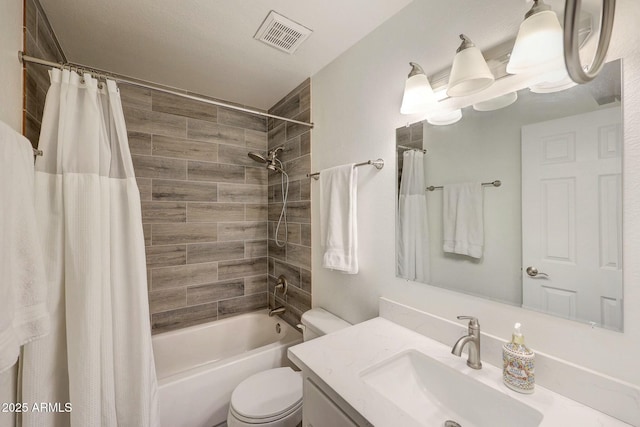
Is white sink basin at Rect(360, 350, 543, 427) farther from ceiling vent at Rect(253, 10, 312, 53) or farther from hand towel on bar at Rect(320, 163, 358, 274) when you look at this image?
ceiling vent at Rect(253, 10, 312, 53)

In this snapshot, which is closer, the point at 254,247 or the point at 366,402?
the point at 366,402

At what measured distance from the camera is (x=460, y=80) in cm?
85

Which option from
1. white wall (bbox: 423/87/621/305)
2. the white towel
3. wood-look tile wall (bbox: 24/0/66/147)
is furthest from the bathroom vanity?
wood-look tile wall (bbox: 24/0/66/147)

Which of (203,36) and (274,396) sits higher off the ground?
(203,36)

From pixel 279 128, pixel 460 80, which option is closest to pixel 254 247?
pixel 279 128

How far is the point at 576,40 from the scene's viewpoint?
1.22 ft

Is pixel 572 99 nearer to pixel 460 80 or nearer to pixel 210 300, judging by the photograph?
pixel 460 80

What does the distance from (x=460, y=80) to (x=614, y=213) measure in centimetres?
59

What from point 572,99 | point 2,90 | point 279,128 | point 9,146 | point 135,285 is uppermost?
point 279,128

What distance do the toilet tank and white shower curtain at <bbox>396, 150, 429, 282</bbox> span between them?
53 cm

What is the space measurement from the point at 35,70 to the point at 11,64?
0.25m

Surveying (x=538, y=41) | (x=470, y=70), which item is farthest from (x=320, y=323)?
(x=538, y=41)

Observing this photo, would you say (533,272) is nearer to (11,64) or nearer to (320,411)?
(320,411)

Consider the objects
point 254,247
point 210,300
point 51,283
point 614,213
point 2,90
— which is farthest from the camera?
point 254,247
